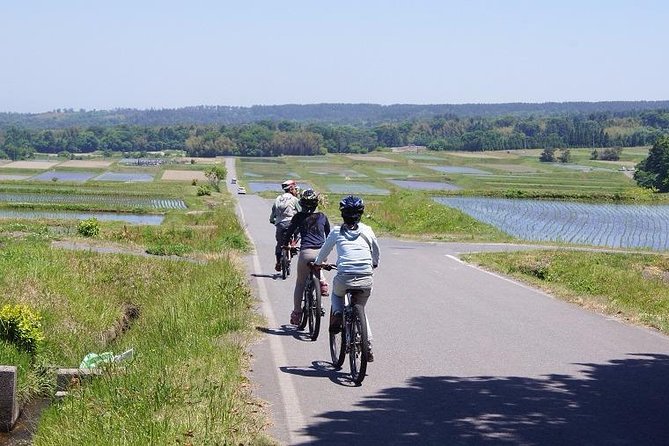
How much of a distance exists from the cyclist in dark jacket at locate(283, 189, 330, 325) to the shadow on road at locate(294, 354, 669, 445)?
2141mm

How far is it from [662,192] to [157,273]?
68.8 meters

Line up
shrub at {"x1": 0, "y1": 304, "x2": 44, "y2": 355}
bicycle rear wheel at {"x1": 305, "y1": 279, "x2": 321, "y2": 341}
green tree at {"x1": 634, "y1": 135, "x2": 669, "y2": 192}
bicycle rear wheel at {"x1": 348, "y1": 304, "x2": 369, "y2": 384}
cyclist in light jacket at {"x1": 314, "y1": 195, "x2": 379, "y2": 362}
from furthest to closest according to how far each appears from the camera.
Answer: green tree at {"x1": 634, "y1": 135, "x2": 669, "y2": 192}, shrub at {"x1": 0, "y1": 304, "x2": 44, "y2": 355}, bicycle rear wheel at {"x1": 305, "y1": 279, "x2": 321, "y2": 341}, cyclist in light jacket at {"x1": 314, "y1": 195, "x2": 379, "y2": 362}, bicycle rear wheel at {"x1": 348, "y1": 304, "x2": 369, "y2": 384}

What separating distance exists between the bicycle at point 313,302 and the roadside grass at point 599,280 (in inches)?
202

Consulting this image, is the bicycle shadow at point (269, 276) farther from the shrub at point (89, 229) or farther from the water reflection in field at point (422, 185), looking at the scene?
the water reflection in field at point (422, 185)

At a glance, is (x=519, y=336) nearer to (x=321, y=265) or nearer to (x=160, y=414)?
(x=321, y=265)

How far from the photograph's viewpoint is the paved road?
751cm

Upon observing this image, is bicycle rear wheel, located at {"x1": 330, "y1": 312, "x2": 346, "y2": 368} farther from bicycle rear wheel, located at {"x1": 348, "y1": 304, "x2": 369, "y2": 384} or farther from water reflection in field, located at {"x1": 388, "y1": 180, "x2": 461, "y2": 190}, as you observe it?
water reflection in field, located at {"x1": 388, "y1": 180, "x2": 461, "y2": 190}

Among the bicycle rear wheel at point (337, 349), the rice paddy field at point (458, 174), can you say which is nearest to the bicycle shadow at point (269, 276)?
the bicycle rear wheel at point (337, 349)

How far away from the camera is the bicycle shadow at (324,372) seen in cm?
930

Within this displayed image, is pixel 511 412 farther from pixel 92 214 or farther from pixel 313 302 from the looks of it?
pixel 92 214

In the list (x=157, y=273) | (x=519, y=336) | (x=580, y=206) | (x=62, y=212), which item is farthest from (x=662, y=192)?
(x=519, y=336)

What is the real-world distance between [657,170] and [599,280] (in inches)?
2941

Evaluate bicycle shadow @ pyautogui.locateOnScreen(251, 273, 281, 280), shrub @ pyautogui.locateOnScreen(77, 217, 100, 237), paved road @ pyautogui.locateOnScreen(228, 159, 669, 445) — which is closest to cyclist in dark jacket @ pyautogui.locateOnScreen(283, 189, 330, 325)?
paved road @ pyautogui.locateOnScreen(228, 159, 669, 445)

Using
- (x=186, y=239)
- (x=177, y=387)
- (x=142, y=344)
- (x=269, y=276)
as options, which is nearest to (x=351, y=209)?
(x=177, y=387)
